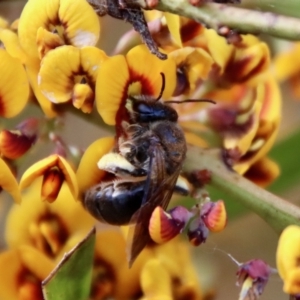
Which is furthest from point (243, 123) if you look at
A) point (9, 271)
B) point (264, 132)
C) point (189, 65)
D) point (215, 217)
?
point (9, 271)

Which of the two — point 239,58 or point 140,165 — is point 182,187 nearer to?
point 140,165

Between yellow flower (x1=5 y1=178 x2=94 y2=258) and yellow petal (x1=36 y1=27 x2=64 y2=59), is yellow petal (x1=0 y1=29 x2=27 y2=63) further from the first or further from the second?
yellow flower (x1=5 y1=178 x2=94 y2=258)

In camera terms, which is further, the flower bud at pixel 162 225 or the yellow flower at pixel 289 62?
the yellow flower at pixel 289 62

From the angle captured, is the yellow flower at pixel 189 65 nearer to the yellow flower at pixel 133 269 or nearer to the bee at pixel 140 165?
the bee at pixel 140 165

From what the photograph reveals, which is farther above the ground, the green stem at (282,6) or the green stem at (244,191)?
the green stem at (282,6)

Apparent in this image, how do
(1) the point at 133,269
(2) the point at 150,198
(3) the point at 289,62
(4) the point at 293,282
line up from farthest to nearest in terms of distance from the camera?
1. (3) the point at 289,62
2. (1) the point at 133,269
3. (2) the point at 150,198
4. (4) the point at 293,282

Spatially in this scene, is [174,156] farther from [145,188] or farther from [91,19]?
[91,19]

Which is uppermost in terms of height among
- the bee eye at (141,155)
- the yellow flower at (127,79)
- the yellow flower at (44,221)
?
the yellow flower at (127,79)

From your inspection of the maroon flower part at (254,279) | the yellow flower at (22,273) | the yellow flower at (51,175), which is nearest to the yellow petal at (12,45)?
the yellow flower at (51,175)
